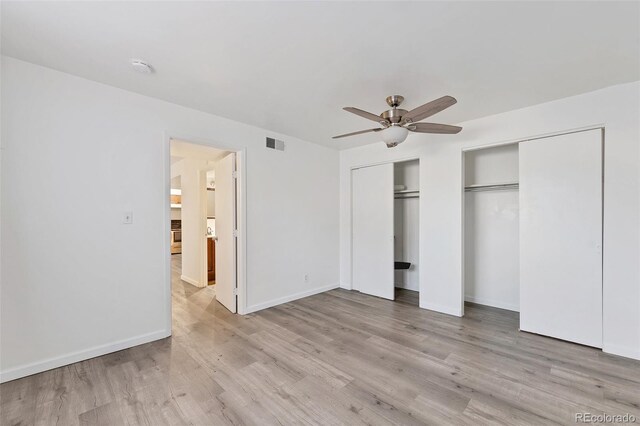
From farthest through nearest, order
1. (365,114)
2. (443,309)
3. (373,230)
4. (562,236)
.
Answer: (373,230) < (443,309) < (562,236) < (365,114)

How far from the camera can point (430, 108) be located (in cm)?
228

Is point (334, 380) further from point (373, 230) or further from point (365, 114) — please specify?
point (373, 230)

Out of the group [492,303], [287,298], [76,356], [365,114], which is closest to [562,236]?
[492,303]

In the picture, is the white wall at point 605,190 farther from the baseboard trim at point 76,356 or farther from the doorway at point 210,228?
the baseboard trim at point 76,356

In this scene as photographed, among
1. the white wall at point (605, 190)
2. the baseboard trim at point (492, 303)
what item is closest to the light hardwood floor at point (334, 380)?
the white wall at point (605, 190)

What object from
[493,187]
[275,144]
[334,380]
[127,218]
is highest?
[275,144]

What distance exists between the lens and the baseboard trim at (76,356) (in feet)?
7.33

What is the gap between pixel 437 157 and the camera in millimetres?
3844

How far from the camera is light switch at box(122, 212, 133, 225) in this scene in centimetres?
277

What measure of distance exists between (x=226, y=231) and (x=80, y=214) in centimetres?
171

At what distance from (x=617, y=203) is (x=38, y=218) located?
5.29 m

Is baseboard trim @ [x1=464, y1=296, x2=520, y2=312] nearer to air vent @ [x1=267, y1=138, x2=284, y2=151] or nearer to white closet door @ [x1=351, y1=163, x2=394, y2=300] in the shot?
white closet door @ [x1=351, y1=163, x2=394, y2=300]

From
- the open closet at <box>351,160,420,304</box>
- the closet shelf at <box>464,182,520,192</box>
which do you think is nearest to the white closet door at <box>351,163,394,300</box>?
the open closet at <box>351,160,420,304</box>

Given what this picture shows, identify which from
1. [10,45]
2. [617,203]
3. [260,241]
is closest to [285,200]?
[260,241]
